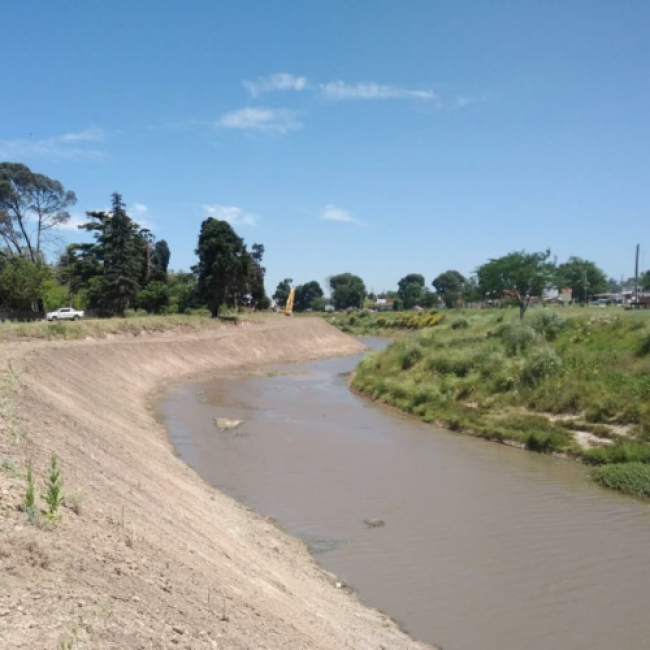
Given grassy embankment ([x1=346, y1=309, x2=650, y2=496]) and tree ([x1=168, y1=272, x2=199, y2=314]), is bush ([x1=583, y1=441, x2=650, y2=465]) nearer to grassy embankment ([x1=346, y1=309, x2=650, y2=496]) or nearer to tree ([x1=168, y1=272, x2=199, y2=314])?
grassy embankment ([x1=346, y1=309, x2=650, y2=496])

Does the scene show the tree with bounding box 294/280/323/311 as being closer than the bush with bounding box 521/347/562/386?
No

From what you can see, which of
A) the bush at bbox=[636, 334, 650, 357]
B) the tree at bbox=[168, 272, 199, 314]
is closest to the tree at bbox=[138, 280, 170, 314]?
the tree at bbox=[168, 272, 199, 314]

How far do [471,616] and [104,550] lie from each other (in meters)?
5.50

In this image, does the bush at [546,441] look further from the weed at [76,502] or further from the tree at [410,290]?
the tree at [410,290]

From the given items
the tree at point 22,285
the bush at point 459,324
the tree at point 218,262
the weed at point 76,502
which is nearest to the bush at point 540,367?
the bush at point 459,324

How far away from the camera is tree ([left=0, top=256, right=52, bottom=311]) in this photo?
56.9m

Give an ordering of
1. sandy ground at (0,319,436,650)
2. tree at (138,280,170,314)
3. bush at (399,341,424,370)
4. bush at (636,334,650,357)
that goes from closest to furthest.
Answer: sandy ground at (0,319,436,650) < bush at (636,334,650,357) < bush at (399,341,424,370) < tree at (138,280,170,314)

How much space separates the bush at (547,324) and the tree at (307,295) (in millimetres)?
140285

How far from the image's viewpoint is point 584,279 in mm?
112000

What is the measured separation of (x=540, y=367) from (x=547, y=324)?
7420 mm

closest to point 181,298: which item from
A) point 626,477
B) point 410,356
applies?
point 410,356

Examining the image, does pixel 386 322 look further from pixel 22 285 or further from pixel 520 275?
pixel 22 285

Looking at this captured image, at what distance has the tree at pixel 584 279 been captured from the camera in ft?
372

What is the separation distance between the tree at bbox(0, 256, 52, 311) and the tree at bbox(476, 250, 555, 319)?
43392 mm
